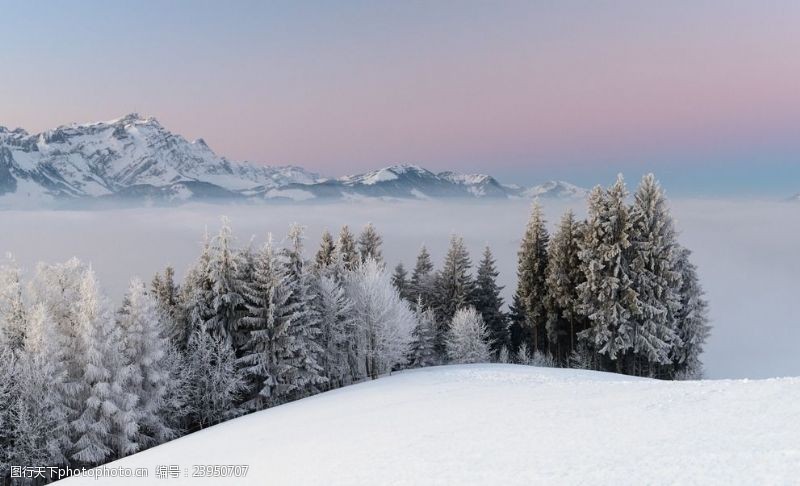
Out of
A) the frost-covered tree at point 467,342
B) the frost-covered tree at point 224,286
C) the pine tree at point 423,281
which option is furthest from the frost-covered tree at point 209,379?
the pine tree at point 423,281

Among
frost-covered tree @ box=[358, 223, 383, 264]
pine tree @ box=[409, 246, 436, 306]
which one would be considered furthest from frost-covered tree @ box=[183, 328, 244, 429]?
frost-covered tree @ box=[358, 223, 383, 264]

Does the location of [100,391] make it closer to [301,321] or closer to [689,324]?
[301,321]

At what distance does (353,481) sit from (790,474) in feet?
27.4

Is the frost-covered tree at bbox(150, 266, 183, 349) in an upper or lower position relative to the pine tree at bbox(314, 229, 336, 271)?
lower

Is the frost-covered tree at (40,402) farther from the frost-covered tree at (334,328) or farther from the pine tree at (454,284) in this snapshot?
the pine tree at (454,284)

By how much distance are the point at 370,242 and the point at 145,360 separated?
32.9 metres

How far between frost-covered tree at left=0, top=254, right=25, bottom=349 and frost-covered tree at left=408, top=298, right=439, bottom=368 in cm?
2648

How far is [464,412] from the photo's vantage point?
1678 cm

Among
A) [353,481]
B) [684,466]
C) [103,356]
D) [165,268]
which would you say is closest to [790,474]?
[684,466]

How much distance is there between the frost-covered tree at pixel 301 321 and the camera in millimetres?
32500

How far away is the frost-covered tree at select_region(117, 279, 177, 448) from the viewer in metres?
26.7

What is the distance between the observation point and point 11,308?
1012 inches

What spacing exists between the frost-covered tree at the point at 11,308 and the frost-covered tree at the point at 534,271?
3591 cm

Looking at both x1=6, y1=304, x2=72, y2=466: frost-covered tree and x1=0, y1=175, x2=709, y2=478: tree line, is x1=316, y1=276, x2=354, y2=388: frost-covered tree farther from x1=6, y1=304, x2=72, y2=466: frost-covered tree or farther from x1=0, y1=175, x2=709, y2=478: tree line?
x1=6, y1=304, x2=72, y2=466: frost-covered tree
